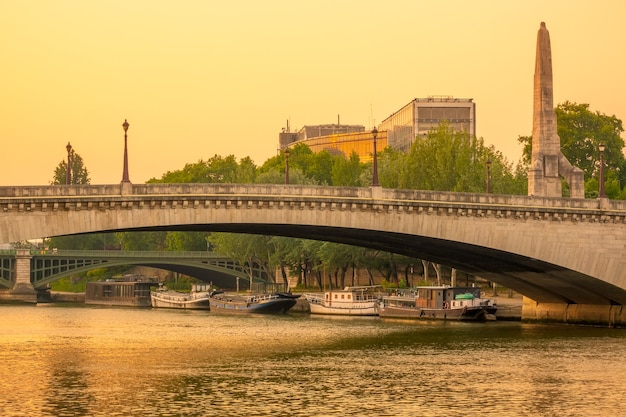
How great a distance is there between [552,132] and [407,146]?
295 feet

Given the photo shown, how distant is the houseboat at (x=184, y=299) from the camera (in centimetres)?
11869

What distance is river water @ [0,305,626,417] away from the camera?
43.9m

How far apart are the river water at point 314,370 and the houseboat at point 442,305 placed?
5.42m

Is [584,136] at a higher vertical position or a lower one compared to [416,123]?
lower

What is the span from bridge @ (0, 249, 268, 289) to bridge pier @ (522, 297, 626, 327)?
4297 centimetres

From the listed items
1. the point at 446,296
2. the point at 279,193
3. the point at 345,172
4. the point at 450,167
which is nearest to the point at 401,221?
the point at 279,193

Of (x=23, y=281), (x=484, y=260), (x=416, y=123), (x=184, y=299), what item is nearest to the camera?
(x=484, y=260)

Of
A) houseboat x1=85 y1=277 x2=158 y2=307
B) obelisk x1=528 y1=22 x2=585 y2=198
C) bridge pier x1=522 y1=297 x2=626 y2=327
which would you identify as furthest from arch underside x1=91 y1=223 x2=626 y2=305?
houseboat x1=85 y1=277 x2=158 y2=307

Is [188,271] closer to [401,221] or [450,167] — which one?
[450,167]

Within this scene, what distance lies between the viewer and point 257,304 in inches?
4188

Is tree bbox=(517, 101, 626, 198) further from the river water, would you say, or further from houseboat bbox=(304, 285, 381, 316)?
the river water

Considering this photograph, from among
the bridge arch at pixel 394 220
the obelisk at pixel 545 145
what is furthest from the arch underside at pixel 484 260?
the obelisk at pixel 545 145

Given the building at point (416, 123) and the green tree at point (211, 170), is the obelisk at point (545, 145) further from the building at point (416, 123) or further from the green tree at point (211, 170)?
the building at point (416, 123)

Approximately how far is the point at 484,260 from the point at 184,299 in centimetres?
4463
